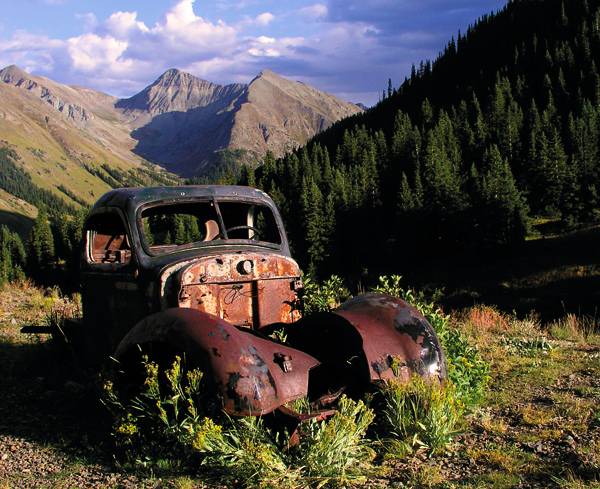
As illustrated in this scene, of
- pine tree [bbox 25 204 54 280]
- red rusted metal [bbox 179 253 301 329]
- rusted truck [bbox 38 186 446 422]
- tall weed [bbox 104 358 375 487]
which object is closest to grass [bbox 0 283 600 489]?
tall weed [bbox 104 358 375 487]

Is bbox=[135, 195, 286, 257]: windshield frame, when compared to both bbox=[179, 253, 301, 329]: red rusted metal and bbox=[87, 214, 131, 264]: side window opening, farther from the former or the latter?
bbox=[87, 214, 131, 264]: side window opening

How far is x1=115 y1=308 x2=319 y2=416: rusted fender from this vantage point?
Answer: 3.71m

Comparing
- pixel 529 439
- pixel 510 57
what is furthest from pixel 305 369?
pixel 510 57

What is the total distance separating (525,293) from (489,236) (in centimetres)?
1305

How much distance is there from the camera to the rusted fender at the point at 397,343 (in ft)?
14.8

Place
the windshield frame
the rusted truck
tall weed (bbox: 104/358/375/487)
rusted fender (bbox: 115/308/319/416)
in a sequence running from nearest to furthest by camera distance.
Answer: tall weed (bbox: 104/358/375/487)
rusted fender (bbox: 115/308/319/416)
the rusted truck
the windshield frame

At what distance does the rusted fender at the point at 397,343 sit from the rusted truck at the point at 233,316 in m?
0.01

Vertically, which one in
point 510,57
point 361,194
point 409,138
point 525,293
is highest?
point 510,57

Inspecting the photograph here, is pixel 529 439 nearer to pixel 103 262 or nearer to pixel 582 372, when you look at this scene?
pixel 582 372

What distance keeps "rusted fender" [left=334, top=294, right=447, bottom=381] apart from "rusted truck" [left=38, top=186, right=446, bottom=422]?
1 centimetres

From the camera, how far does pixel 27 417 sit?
16.4 ft

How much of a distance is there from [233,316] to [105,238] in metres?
2.49

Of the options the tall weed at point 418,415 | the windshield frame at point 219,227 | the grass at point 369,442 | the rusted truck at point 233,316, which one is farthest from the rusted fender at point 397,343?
the windshield frame at point 219,227

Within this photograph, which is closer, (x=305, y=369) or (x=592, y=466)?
(x=592, y=466)
